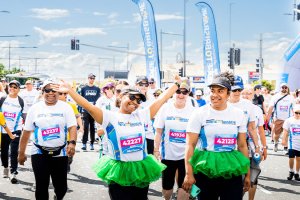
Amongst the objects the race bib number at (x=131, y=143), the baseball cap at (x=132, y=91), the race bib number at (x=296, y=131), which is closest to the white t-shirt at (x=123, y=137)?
the race bib number at (x=131, y=143)

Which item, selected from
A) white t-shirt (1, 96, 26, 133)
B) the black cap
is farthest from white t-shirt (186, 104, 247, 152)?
white t-shirt (1, 96, 26, 133)

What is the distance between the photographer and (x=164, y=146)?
7148 mm

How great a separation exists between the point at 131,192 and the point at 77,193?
3980mm

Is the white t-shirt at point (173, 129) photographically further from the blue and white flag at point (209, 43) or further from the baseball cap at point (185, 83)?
the blue and white flag at point (209, 43)

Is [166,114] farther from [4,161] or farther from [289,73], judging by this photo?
[289,73]

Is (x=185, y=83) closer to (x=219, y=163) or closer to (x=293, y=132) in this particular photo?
(x=219, y=163)

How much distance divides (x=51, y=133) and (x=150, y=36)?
21755 millimetres

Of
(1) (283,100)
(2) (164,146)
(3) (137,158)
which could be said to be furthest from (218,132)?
(1) (283,100)

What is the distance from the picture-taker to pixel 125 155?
5.06 meters

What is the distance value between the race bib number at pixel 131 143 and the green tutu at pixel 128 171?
134 mm

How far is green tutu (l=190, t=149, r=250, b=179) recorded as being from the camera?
16.4 ft

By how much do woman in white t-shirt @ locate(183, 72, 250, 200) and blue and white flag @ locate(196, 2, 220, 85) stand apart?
22326 mm

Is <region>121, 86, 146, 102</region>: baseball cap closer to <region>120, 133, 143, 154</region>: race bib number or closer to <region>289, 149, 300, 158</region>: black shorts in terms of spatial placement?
<region>120, 133, 143, 154</region>: race bib number

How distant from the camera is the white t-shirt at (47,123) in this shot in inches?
258
